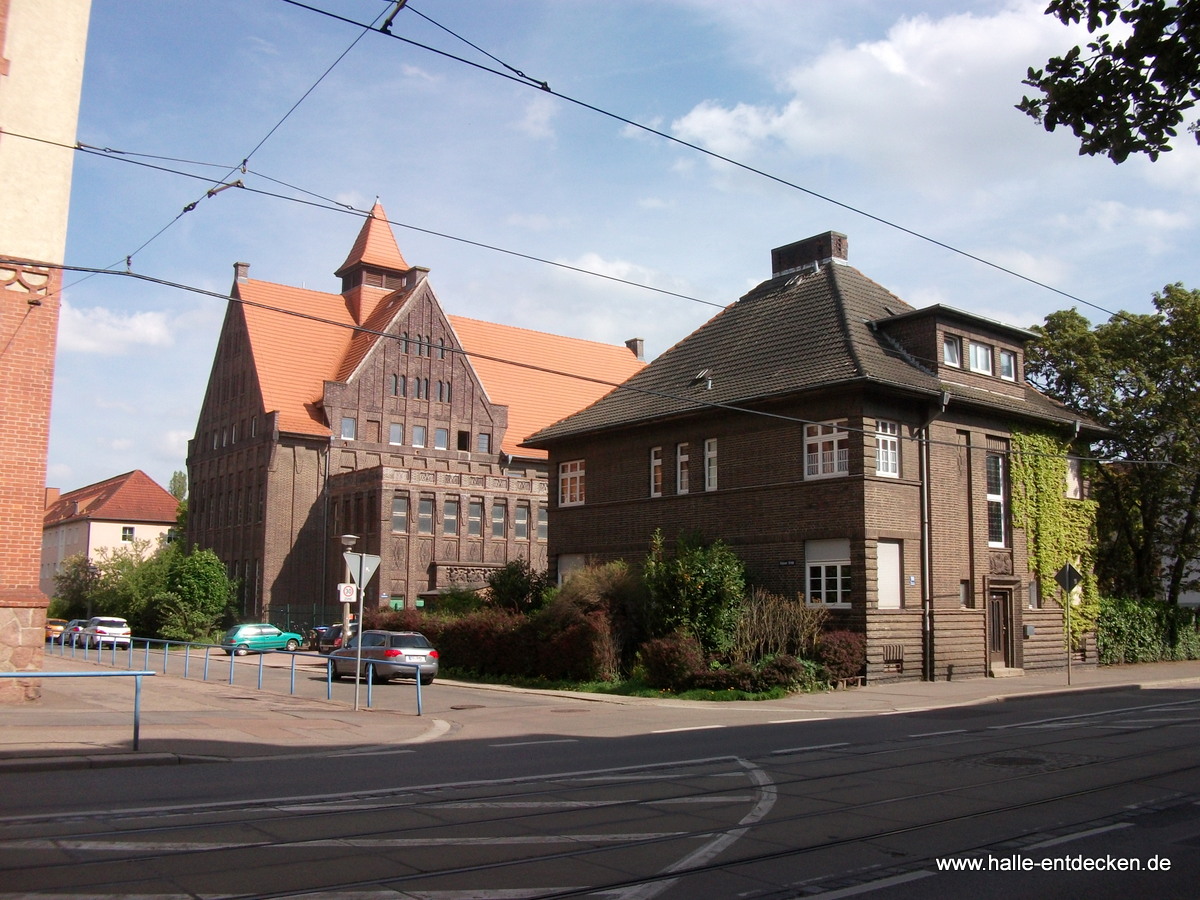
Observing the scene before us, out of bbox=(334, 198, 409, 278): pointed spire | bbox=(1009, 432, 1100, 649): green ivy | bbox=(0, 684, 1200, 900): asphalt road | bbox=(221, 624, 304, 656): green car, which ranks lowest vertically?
bbox=(221, 624, 304, 656): green car

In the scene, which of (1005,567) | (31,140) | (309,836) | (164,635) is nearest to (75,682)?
(31,140)

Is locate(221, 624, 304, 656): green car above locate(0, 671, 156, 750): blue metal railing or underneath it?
underneath

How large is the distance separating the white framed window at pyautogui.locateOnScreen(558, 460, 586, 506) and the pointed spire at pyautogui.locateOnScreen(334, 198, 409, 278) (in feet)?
111

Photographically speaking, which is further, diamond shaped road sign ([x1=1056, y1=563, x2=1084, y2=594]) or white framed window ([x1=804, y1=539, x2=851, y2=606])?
white framed window ([x1=804, y1=539, x2=851, y2=606])

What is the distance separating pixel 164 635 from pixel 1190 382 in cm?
4656

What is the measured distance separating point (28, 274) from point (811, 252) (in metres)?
22.3

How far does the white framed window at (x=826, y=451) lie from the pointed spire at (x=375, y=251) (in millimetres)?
43297

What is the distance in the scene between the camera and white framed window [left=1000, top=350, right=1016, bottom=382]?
30.1 meters

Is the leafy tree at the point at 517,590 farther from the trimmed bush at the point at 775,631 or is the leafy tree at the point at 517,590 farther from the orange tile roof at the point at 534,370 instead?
the orange tile roof at the point at 534,370

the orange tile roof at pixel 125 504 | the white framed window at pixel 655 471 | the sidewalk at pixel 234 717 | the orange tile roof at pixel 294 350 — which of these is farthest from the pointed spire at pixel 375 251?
the sidewalk at pixel 234 717

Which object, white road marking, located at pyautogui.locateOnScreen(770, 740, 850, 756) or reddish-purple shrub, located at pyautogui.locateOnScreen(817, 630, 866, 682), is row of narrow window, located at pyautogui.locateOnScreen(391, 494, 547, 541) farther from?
white road marking, located at pyautogui.locateOnScreen(770, 740, 850, 756)

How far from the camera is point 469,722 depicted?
61.3ft

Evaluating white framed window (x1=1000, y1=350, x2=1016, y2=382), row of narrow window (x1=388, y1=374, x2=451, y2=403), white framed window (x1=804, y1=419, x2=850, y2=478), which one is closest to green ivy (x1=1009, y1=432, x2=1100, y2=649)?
white framed window (x1=1000, y1=350, x2=1016, y2=382)

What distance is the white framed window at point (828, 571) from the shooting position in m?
25.2
